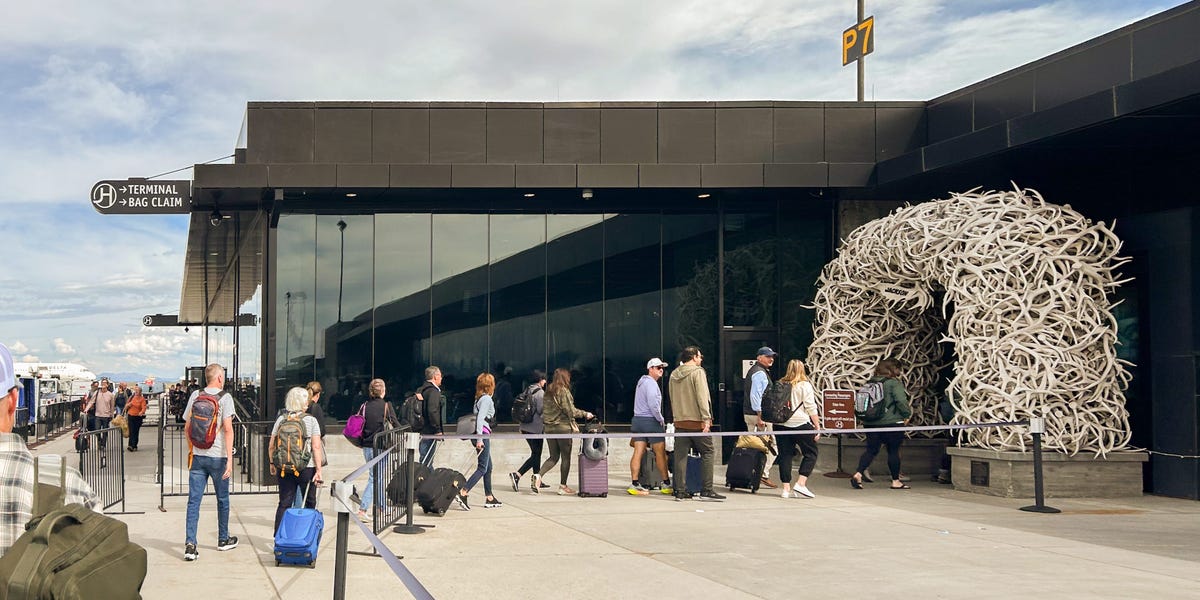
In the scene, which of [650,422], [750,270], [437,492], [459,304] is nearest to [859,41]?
[750,270]

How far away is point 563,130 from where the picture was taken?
18.2m

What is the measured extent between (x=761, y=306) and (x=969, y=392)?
5.71 meters

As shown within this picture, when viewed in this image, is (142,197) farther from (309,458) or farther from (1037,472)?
(1037,472)

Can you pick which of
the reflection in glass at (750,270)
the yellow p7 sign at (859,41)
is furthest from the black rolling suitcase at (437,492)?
the yellow p7 sign at (859,41)

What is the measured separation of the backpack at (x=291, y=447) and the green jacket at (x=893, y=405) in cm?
850

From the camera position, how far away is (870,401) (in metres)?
15.2

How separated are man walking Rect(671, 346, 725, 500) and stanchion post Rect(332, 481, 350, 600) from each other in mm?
Result: 7743

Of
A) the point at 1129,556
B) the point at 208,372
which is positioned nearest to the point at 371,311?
the point at 208,372

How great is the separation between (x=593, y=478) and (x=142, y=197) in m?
8.53

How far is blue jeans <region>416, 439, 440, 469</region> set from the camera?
508 inches

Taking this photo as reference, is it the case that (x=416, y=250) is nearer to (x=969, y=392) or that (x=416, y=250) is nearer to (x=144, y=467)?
(x=144, y=467)

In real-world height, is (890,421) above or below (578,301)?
below

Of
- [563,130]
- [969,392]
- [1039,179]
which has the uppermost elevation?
[563,130]

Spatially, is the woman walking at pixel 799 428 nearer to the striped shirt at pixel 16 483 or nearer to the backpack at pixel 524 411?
the backpack at pixel 524 411
